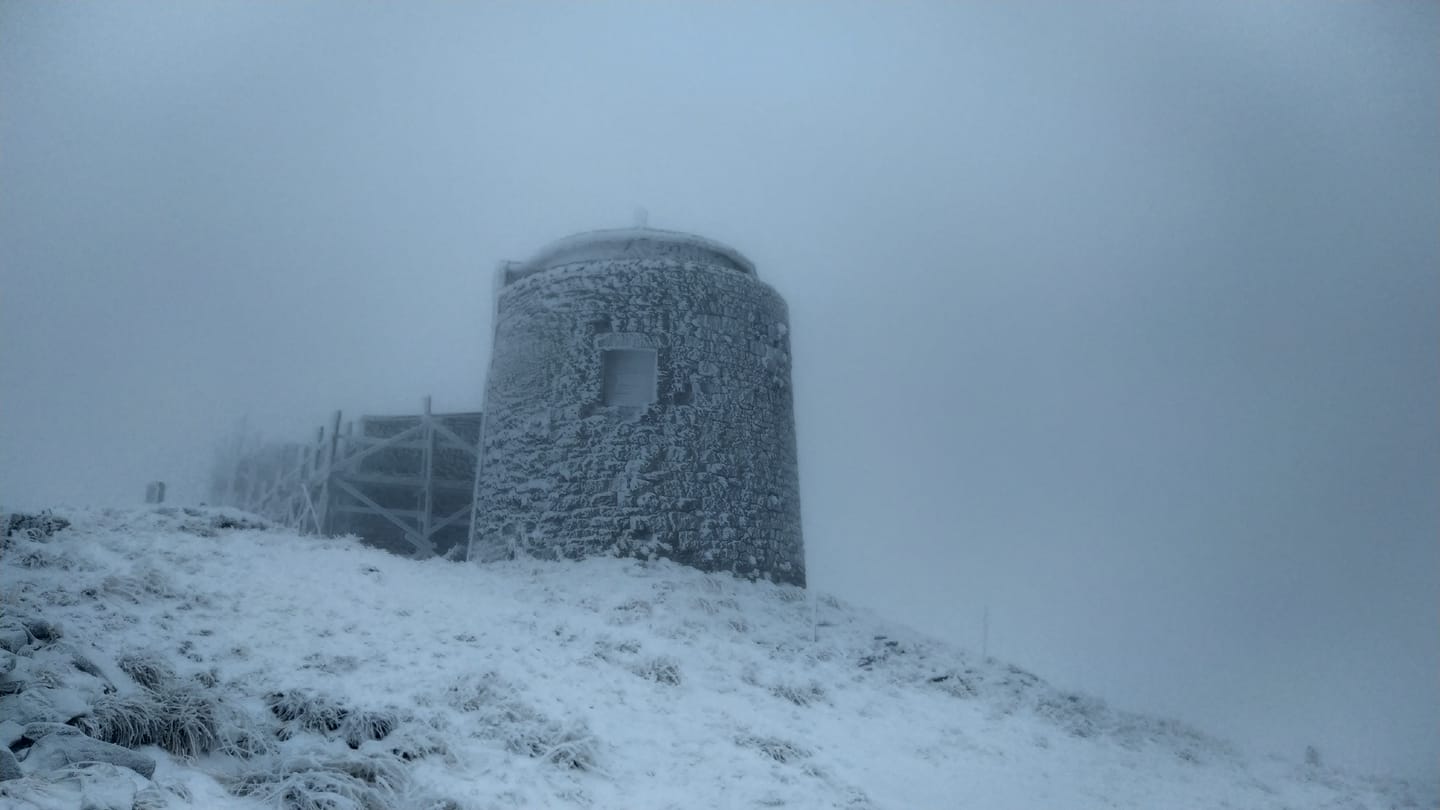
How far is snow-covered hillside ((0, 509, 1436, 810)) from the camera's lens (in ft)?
19.6

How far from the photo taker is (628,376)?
1431cm

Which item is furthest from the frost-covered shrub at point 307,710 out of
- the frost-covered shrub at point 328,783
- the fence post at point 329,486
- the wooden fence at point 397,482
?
the fence post at point 329,486

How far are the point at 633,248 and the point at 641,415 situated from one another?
9.36 feet

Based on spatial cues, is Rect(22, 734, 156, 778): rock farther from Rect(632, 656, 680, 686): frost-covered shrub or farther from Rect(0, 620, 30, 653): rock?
Rect(632, 656, 680, 686): frost-covered shrub

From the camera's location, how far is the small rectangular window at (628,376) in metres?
14.2

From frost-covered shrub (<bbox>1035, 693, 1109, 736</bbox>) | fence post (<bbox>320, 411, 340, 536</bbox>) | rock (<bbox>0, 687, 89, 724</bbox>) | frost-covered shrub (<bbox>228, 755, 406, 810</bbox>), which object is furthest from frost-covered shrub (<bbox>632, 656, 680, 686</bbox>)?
fence post (<bbox>320, 411, 340, 536</bbox>)

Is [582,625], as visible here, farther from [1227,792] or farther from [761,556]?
[1227,792]

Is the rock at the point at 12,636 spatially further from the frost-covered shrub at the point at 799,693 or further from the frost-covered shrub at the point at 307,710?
the frost-covered shrub at the point at 799,693

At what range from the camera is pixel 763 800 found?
6.96m

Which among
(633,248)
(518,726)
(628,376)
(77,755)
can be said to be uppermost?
(633,248)

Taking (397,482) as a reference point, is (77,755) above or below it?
below

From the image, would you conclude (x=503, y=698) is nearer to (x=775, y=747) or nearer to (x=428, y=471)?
(x=775, y=747)

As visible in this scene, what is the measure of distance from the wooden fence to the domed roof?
4021mm

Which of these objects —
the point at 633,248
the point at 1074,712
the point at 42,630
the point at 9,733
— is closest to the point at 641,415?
the point at 633,248
